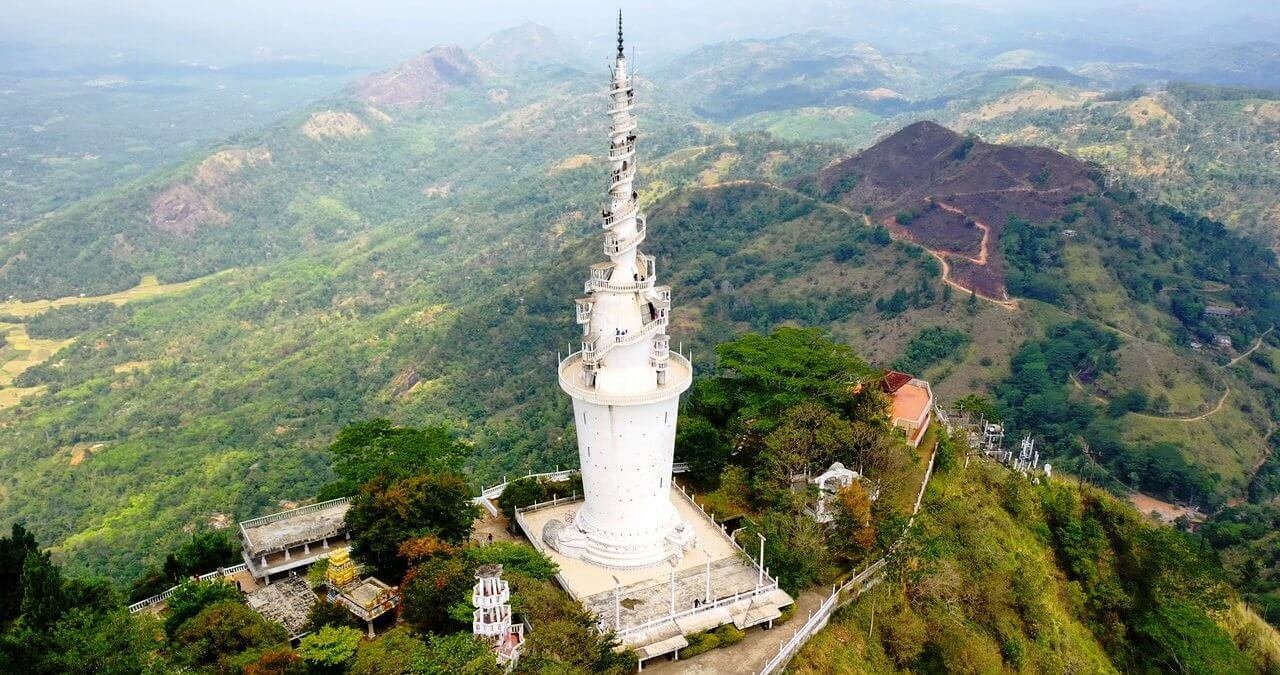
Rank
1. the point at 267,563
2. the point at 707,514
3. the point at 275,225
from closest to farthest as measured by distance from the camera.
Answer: the point at 267,563 < the point at 707,514 < the point at 275,225

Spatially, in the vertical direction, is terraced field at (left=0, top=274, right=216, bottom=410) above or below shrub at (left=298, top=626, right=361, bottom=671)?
below

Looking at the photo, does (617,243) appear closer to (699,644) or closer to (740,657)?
(699,644)

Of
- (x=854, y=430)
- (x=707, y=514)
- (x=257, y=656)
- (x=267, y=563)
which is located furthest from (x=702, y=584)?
(x=267, y=563)

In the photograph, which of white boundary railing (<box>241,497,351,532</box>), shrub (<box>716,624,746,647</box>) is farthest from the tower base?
white boundary railing (<box>241,497,351,532</box>)

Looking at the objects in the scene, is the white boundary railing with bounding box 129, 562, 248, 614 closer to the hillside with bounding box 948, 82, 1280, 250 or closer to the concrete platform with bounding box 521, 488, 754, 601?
the concrete platform with bounding box 521, 488, 754, 601

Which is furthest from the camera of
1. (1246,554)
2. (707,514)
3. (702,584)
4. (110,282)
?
(110,282)

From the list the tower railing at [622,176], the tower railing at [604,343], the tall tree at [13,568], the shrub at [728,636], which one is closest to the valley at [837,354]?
the shrub at [728,636]

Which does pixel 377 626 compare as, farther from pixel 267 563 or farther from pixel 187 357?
pixel 187 357
